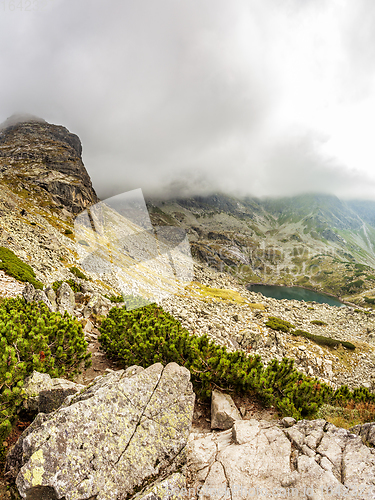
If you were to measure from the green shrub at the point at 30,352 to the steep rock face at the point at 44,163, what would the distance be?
108m

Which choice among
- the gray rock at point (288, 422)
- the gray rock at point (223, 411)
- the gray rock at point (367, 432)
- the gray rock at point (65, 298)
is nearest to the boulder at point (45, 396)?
the gray rock at point (223, 411)

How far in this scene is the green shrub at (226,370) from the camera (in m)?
9.30

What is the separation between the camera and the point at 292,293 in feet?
518

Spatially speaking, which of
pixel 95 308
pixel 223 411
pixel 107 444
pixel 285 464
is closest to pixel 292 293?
pixel 95 308

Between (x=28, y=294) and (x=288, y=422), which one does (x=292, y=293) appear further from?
(x=28, y=294)

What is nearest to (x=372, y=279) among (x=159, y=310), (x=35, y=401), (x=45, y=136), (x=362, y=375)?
(x=362, y=375)

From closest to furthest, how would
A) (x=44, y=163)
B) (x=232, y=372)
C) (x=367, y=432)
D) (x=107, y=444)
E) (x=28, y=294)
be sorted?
1. (x=107, y=444)
2. (x=367, y=432)
3. (x=232, y=372)
4. (x=28, y=294)
5. (x=44, y=163)

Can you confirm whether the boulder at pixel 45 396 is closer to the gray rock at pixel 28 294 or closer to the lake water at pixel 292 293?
the gray rock at pixel 28 294

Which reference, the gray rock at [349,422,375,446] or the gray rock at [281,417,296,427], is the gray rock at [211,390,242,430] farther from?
the gray rock at [349,422,375,446]

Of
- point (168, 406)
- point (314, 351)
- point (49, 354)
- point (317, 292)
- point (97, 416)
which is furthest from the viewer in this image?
point (317, 292)

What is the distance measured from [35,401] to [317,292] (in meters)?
194

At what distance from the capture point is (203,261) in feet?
639

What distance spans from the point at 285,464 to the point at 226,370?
4.38 meters

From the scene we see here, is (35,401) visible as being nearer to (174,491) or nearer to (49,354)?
(49,354)
